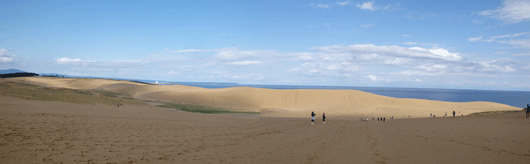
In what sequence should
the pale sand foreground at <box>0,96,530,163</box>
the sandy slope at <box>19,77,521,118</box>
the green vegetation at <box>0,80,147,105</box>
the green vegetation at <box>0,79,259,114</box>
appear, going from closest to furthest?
the pale sand foreground at <box>0,96,530,163</box>
the green vegetation at <box>0,80,147,105</box>
the green vegetation at <box>0,79,259,114</box>
the sandy slope at <box>19,77,521,118</box>

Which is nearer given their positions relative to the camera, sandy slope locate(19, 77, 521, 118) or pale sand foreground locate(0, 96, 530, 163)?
pale sand foreground locate(0, 96, 530, 163)

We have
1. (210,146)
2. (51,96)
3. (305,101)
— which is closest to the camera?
(210,146)

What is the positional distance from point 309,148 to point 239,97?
135 ft

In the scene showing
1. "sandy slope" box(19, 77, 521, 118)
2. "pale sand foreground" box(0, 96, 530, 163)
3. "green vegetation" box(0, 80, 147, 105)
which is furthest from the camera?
"sandy slope" box(19, 77, 521, 118)

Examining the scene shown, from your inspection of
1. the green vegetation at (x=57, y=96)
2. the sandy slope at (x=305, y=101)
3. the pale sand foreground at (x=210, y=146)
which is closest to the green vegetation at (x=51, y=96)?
the green vegetation at (x=57, y=96)

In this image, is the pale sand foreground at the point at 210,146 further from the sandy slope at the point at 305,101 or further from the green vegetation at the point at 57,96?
the sandy slope at the point at 305,101

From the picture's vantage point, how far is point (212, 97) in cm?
5150

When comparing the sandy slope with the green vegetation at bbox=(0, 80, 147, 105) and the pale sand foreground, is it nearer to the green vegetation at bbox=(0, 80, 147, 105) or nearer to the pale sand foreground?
the green vegetation at bbox=(0, 80, 147, 105)

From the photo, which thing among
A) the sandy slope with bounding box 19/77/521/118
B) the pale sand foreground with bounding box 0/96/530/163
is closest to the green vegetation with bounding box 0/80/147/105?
the pale sand foreground with bounding box 0/96/530/163

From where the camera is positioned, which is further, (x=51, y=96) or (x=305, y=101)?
(x=305, y=101)

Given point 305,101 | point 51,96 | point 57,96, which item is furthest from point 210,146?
point 305,101

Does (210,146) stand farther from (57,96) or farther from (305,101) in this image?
(305,101)

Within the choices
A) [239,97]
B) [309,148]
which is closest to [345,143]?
[309,148]

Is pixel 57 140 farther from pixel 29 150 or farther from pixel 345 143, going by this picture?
pixel 345 143
